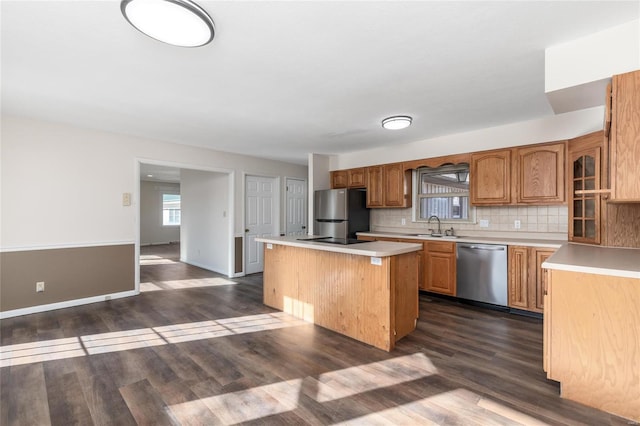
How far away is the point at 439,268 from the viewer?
4.14m

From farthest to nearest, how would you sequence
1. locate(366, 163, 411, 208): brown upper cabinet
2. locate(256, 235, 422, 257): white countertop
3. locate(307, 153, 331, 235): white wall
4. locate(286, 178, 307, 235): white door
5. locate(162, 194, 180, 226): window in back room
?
1. locate(162, 194, 180, 226): window in back room
2. locate(286, 178, 307, 235): white door
3. locate(307, 153, 331, 235): white wall
4. locate(366, 163, 411, 208): brown upper cabinet
5. locate(256, 235, 422, 257): white countertop

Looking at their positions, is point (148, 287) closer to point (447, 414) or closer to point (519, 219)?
point (447, 414)

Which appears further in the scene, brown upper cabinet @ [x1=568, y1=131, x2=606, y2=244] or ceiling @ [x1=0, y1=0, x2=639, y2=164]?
brown upper cabinet @ [x1=568, y1=131, x2=606, y2=244]

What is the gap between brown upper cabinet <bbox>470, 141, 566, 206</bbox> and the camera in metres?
3.47

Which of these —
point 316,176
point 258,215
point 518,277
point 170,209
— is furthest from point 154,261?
point 518,277

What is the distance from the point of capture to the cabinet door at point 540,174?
345 cm

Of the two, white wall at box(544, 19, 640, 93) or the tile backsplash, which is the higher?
white wall at box(544, 19, 640, 93)

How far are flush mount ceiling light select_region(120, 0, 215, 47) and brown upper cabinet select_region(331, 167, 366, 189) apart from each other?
3908 mm

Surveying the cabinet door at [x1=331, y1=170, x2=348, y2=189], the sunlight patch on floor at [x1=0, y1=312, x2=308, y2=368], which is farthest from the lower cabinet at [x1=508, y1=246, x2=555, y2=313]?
the cabinet door at [x1=331, y1=170, x2=348, y2=189]

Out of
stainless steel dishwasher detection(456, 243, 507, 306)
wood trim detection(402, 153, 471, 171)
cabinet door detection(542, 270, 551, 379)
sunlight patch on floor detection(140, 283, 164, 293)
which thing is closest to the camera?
cabinet door detection(542, 270, 551, 379)

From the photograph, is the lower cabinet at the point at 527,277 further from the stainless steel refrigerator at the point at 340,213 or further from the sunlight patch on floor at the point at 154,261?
the sunlight patch on floor at the point at 154,261

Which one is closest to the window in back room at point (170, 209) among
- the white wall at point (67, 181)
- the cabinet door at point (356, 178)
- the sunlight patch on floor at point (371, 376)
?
the white wall at point (67, 181)

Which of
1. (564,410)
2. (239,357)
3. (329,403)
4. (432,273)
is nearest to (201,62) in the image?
(239,357)

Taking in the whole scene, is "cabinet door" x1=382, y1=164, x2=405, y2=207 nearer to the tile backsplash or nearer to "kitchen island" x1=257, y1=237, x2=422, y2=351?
the tile backsplash
